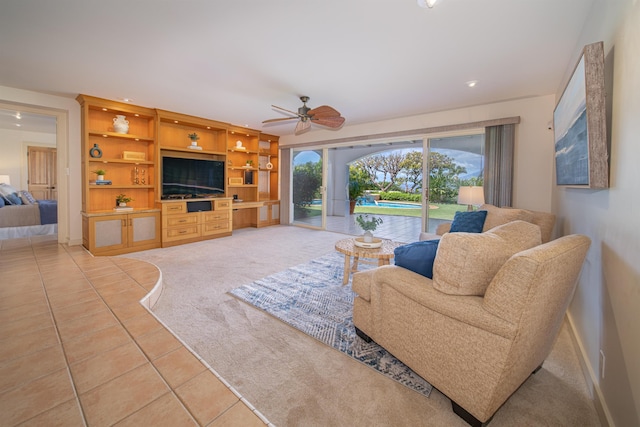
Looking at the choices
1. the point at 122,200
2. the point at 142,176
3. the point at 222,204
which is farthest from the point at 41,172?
the point at 222,204

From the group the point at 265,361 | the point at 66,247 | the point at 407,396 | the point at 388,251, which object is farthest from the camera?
the point at 66,247

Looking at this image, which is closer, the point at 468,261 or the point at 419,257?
the point at 468,261

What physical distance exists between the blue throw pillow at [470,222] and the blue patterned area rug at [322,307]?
147cm

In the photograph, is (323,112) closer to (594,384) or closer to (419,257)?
(419,257)

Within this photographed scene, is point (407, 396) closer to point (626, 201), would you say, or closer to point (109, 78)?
point (626, 201)

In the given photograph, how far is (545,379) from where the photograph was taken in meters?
1.71

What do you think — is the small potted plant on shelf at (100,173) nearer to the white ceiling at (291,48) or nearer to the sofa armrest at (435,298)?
the white ceiling at (291,48)

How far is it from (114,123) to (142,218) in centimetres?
170

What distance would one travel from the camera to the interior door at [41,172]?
302 inches

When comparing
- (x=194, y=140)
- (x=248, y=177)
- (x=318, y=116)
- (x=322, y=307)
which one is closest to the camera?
(x=322, y=307)

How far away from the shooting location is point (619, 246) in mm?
1351

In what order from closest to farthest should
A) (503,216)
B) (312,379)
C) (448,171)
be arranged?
(312,379) → (503,216) → (448,171)

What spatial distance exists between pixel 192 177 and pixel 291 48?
3.85 m

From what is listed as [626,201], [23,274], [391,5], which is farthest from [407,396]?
[23,274]
